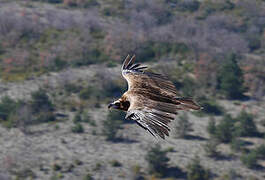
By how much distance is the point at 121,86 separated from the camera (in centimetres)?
8312

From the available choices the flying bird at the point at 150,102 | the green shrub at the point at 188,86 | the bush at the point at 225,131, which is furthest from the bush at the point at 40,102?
the flying bird at the point at 150,102

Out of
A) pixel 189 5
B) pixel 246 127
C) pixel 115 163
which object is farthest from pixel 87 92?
pixel 189 5

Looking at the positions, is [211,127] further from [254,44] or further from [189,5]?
[189,5]

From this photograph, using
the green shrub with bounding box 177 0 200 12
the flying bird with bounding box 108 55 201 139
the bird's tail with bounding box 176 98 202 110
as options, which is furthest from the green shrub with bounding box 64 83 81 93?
the bird's tail with bounding box 176 98 202 110

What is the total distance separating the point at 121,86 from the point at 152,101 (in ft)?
219

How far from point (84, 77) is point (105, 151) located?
25.2 meters

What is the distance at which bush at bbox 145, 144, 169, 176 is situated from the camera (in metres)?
62.3

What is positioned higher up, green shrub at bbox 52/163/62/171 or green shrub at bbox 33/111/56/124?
green shrub at bbox 33/111/56/124

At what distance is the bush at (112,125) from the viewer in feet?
229

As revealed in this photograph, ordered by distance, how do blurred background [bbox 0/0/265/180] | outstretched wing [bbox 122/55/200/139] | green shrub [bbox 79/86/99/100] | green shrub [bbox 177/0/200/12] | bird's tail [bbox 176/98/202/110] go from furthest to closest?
1. green shrub [bbox 177/0/200/12]
2. green shrub [bbox 79/86/99/100]
3. blurred background [bbox 0/0/265/180]
4. bird's tail [bbox 176/98/202/110]
5. outstretched wing [bbox 122/55/200/139]

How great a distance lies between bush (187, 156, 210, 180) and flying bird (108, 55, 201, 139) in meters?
42.5

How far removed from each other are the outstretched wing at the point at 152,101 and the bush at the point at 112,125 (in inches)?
1925

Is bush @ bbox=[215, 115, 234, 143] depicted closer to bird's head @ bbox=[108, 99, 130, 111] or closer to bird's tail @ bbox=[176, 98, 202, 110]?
bird's head @ bbox=[108, 99, 130, 111]

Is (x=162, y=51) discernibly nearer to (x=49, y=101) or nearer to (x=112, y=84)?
(x=112, y=84)
